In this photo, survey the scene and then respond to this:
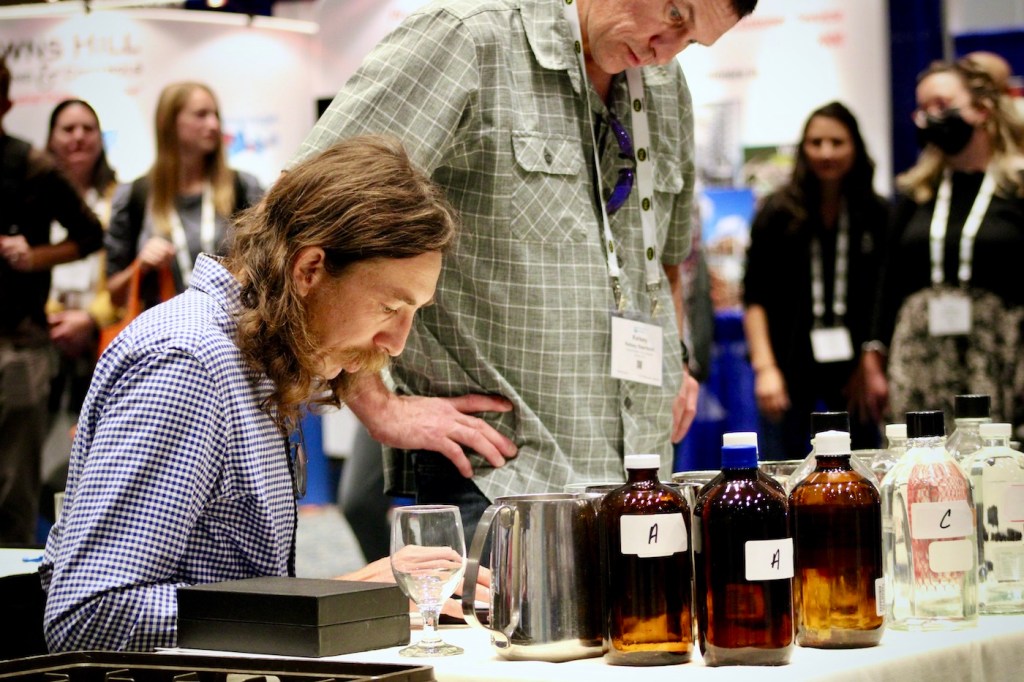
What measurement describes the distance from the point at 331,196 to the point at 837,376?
351 cm

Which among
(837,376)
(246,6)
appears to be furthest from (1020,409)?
(246,6)

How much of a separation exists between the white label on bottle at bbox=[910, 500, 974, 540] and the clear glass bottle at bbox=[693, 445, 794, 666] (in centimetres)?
28

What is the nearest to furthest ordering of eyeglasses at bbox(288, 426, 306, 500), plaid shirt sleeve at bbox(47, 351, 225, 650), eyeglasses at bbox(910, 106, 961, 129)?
plaid shirt sleeve at bbox(47, 351, 225, 650), eyeglasses at bbox(288, 426, 306, 500), eyeglasses at bbox(910, 106, 961, 129)

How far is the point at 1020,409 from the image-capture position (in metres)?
4.28

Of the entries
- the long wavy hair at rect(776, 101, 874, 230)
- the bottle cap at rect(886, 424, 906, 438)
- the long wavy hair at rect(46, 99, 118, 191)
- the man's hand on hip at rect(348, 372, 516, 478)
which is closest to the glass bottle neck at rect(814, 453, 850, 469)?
the bottle cap at rect(886, 424, 906, 438)

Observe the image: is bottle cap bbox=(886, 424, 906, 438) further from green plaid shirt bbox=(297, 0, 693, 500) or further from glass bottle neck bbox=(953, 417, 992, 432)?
green plaid shirt bbox=(297, 0, 693, 500)

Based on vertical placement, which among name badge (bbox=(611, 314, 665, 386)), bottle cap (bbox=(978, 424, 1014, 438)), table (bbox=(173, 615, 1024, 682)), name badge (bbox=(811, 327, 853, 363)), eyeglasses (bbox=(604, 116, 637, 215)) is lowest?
table (bbox=(173, 615, 1024, 682))

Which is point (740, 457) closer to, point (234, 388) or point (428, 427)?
point (234, 388)

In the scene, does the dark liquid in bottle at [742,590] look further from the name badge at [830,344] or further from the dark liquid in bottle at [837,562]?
the name badge at [830,344]

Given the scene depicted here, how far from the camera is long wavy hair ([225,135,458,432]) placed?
5.75 ft

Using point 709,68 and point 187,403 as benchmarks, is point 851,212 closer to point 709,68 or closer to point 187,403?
point 709,68

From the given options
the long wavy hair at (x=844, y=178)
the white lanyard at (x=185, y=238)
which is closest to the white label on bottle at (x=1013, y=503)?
the long wavy hair at (x=844, y=178)

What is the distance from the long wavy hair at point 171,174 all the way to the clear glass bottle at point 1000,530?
3.90 metres

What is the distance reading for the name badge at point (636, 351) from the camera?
7.51 feet
